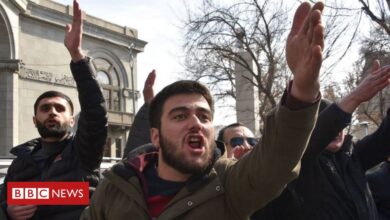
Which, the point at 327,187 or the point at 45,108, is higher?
the point at 45,108

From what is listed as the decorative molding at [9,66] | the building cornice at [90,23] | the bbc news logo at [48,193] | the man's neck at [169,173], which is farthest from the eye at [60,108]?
the building cornice at [90,23]

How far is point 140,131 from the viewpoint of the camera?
13.6 ft

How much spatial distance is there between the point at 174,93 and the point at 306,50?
0.86 meters

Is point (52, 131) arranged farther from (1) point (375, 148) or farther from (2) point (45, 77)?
(2) point (45, 77)

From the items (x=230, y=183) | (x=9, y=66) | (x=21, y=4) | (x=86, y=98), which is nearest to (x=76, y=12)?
(x=86, y=98)

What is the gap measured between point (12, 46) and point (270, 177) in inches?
896

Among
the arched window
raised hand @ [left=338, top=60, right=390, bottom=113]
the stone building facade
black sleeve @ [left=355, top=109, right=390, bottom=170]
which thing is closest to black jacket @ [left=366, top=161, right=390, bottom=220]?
black sleeve @ [left=355, top=109, right=390, bottom=170]

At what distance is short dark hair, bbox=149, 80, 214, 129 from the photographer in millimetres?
2314

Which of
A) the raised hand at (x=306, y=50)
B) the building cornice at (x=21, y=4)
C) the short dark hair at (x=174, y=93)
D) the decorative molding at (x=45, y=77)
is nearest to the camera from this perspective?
the raised hand at (x=306, y=50)

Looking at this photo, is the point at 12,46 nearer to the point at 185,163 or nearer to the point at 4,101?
the point at 4,101

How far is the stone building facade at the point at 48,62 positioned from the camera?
21.8m

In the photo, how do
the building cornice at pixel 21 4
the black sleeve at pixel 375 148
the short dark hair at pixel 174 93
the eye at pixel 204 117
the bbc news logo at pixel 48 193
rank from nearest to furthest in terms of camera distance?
the eye at pixel 204 117
the short dark hair at pixel 174 93
the bbc news logo at pixel 48 193
the black sleeve at pixel 375 148
the building cornice at pixel 21 4

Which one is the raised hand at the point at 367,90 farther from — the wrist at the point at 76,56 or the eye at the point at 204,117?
the wrist at the point at 76,56

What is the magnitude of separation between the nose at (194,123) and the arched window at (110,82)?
27.6m
